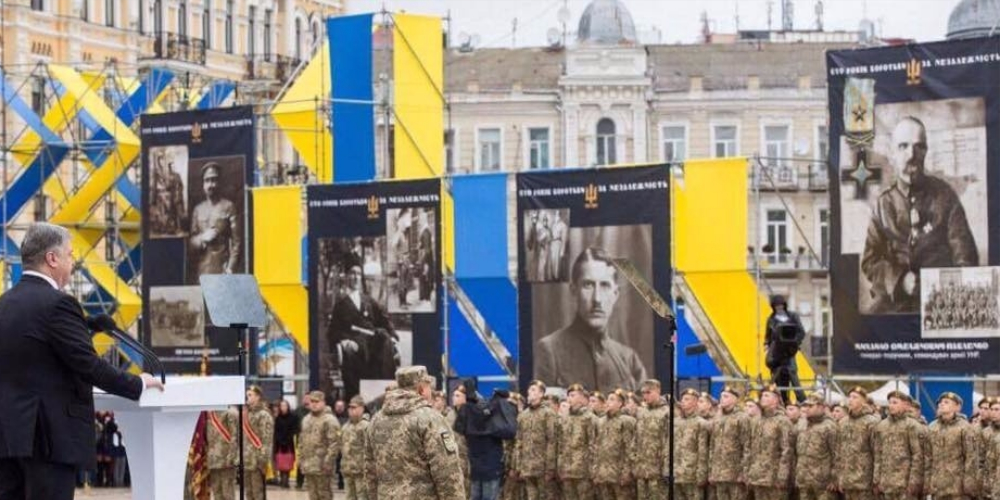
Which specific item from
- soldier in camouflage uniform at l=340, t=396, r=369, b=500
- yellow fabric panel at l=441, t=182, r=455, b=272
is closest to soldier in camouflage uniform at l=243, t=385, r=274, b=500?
soldier in camouflage uniform at l=340, t=396, r=369, b=500

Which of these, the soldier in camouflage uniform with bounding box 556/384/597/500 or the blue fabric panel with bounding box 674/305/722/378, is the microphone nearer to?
the soldier in camouflage uniform with bounding box 556/384/597/500

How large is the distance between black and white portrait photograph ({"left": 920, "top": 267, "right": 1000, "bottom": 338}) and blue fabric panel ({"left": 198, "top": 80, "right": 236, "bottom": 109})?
56.0ft

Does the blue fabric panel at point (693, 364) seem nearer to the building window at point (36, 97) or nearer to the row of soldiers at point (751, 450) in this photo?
the row of soldiers at point (751, 450)

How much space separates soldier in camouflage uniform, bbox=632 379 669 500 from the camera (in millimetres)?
22766

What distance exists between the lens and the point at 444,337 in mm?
29188

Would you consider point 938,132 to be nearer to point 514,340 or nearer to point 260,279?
point 514,340

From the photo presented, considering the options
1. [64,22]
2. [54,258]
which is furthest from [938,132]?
[64,22]

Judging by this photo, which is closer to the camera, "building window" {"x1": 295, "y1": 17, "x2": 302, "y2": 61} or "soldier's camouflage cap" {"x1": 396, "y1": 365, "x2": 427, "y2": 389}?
"soldier's camouflage cap" {"x1": 396, "y1": 365, "x2": 427, "y2": 389}

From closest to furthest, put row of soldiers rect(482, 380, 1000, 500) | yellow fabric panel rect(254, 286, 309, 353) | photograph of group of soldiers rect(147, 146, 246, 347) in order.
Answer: row of soldiers rect(482, 380, 1000, 500), yellow fabric panel rect(254, 286, 309, 353), photograph of group of soldiers rect(147, 146, 246, 347)

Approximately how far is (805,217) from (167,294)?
29171 mm

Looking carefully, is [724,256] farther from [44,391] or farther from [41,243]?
[44,391]

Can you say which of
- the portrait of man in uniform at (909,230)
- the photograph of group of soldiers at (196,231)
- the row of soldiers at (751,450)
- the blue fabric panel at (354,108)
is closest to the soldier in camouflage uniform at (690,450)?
the row of soldiers at (751,450)

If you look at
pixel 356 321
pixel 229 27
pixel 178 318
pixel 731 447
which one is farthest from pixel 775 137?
pixel 731 447

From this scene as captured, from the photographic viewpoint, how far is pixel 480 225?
2922 centimetres
